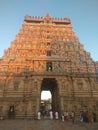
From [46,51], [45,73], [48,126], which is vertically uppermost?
[46,51]

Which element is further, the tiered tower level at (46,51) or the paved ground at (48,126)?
the tiered tower level at (46,51)

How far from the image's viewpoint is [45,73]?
23922mm

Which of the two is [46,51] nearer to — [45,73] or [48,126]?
[45,73]

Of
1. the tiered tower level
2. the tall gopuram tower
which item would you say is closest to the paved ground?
the tall gopuram tower

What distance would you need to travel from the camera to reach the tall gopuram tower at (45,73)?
21.9 metres

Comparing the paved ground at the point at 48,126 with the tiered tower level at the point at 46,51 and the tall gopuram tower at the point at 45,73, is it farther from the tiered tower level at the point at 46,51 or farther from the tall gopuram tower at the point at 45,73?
the tiered tower level at the point at 46,51

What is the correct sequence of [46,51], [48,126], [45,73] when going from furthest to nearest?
[46,51]
[45,73]
[48,126]

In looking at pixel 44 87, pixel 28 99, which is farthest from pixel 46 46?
pixel 28 99

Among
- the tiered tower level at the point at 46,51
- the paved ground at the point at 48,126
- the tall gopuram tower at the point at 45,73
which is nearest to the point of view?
the paved ground at the point at 48,126

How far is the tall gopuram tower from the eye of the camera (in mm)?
21859

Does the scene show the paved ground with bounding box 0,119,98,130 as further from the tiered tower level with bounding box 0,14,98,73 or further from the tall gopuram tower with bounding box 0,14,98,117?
the tiered tower level with bounding box 0,14,98,73

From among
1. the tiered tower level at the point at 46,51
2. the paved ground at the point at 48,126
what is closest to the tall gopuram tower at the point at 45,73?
the tiered tower level at the point at 46,51

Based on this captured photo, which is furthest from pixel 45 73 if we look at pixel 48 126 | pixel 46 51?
pixel 48 126

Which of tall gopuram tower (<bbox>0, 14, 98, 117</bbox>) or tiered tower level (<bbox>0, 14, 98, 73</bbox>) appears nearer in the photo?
tall gopuram tower (<bbox>0, 14, 98, 117</bbox>)
